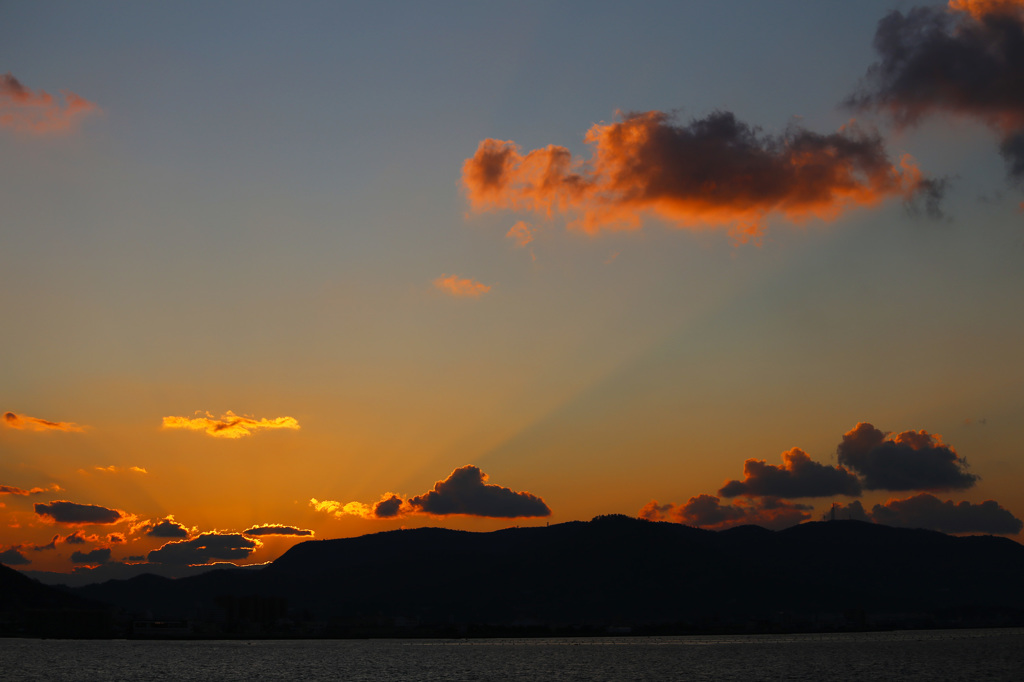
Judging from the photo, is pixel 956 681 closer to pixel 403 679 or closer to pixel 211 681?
pixel 403 679

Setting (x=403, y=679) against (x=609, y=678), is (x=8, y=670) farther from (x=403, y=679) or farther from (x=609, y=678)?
(x=609, y=678)

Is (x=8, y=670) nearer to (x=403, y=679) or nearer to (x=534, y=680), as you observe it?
(x=403, y=679)

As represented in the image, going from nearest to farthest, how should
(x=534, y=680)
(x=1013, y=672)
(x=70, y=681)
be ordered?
1. (x=70, y=681)
2. (x=534, y=680)
3. (x=1013, y=672)

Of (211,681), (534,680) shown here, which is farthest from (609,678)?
(211,681)

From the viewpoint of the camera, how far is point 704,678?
605 ft

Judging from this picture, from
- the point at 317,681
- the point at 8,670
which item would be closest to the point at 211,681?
the point at 317,681

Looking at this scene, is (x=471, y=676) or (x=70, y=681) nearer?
(x=70, y=681)

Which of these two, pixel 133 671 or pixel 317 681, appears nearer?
pixel 317 681

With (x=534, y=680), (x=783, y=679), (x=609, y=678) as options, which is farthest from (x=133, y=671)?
(x=783, y=679)

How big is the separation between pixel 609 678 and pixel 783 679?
118ft

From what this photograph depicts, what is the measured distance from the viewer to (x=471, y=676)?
189500 millimetres

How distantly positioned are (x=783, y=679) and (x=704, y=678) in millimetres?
16024

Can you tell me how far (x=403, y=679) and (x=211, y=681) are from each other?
38.3 m

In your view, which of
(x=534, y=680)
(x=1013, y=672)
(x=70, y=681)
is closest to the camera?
(x=70, y=681)
